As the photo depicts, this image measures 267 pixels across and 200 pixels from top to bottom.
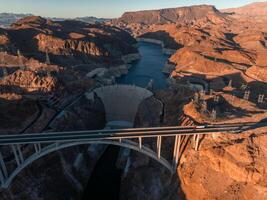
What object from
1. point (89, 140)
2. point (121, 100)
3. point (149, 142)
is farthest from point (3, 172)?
point (121, 100)

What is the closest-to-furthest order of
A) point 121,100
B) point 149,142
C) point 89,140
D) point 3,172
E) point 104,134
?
point 89,140 < point 3,172 < point 104,134 < point 149,142 < point 121,100

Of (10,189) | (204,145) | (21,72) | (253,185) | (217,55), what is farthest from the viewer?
(217,55)

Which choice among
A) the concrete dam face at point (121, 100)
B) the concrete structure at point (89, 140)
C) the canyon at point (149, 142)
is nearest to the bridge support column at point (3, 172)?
the concrete structure at point (89, 140)

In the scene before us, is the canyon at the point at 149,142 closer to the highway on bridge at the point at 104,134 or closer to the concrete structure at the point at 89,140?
the concrete structure at the point at 89,140

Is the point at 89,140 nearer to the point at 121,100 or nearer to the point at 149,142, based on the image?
the point at 149,142

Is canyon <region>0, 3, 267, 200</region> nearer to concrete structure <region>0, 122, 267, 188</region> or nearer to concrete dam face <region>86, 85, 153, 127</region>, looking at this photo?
concrete dam face <region>86, 85, 153, 127</region>

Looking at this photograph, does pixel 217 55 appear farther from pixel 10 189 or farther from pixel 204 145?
pixel 10 189

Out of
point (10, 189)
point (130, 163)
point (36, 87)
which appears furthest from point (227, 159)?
point (36, 87)

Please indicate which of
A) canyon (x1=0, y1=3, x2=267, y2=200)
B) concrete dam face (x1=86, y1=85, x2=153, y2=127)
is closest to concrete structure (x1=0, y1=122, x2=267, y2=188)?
canyon (x1=0, y1=3, x2=267, y2=200)
